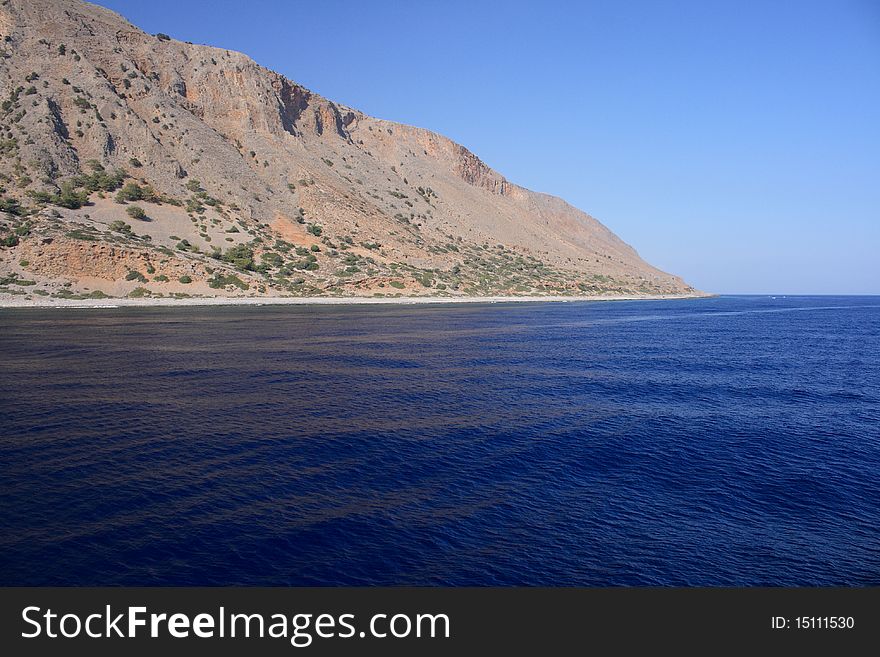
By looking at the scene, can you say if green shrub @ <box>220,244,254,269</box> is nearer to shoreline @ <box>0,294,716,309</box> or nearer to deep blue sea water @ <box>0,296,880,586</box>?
shoreline @ <box>0,294,716,309</box>

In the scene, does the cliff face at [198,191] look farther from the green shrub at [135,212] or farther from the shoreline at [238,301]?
the shoreline at [238,301]

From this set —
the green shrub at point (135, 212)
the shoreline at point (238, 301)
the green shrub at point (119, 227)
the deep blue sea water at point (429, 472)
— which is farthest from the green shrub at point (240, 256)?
the deep blue sea water at point (429, 472)

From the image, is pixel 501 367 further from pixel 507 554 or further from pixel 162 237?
pixel 162 237

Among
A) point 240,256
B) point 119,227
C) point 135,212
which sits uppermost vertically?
point 135,212

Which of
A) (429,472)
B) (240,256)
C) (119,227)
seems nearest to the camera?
(429,472)

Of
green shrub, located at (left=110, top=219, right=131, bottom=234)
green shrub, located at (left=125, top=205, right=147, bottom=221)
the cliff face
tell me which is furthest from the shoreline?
green shrub, located at (left=125, top=205, right=147, bottom=221)

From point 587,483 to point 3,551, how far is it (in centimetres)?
1234

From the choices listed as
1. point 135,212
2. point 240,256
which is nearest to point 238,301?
point 240,256

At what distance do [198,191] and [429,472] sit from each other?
338ft

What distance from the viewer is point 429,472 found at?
595 inches

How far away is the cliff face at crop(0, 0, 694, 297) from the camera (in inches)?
3108

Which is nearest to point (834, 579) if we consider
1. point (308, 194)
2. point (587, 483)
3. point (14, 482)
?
point (587, 483)

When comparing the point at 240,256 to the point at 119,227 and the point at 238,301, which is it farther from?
the point at 119,227

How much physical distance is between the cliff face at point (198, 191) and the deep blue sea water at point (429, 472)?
49.2 m
